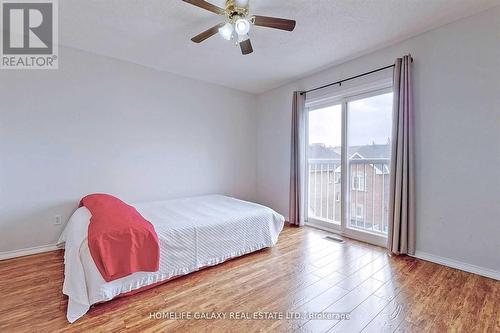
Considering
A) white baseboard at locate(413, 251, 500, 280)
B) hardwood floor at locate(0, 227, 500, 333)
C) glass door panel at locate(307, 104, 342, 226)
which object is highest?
glass door panel at locate(307, 104, 342, 226)

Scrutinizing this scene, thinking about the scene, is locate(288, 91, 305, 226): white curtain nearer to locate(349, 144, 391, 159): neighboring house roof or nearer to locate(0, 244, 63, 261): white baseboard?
locate(349, 144, 391, 159): neighboring house roof

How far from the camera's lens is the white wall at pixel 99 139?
267 centimetres

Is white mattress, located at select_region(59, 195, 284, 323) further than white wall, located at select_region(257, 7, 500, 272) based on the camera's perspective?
No

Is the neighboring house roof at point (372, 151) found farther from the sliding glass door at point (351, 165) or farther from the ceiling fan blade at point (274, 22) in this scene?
the ceiling fan blade at point (274, 22)

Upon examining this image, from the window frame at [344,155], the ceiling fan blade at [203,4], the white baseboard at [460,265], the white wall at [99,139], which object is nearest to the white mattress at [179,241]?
the white wall at [99,139]

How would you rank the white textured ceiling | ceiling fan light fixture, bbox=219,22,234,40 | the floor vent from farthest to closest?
the floor vent → the white textured ceiling → ceiling fan light fixture, bbox=219,22,234,40

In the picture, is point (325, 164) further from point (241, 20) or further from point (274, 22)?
point (241, 20)

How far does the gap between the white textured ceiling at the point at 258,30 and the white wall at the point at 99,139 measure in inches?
15.9

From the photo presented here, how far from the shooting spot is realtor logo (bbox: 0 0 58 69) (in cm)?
229

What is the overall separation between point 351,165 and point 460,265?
1.62 meters

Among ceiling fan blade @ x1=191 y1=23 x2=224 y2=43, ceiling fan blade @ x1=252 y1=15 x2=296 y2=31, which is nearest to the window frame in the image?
ceiling fan blade @ x1=252 y1=15 x2=296 y2=31

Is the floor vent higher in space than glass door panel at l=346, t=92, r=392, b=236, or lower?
lower

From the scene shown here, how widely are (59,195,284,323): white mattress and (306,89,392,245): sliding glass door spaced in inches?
47.7

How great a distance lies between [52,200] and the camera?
2.84 metres
